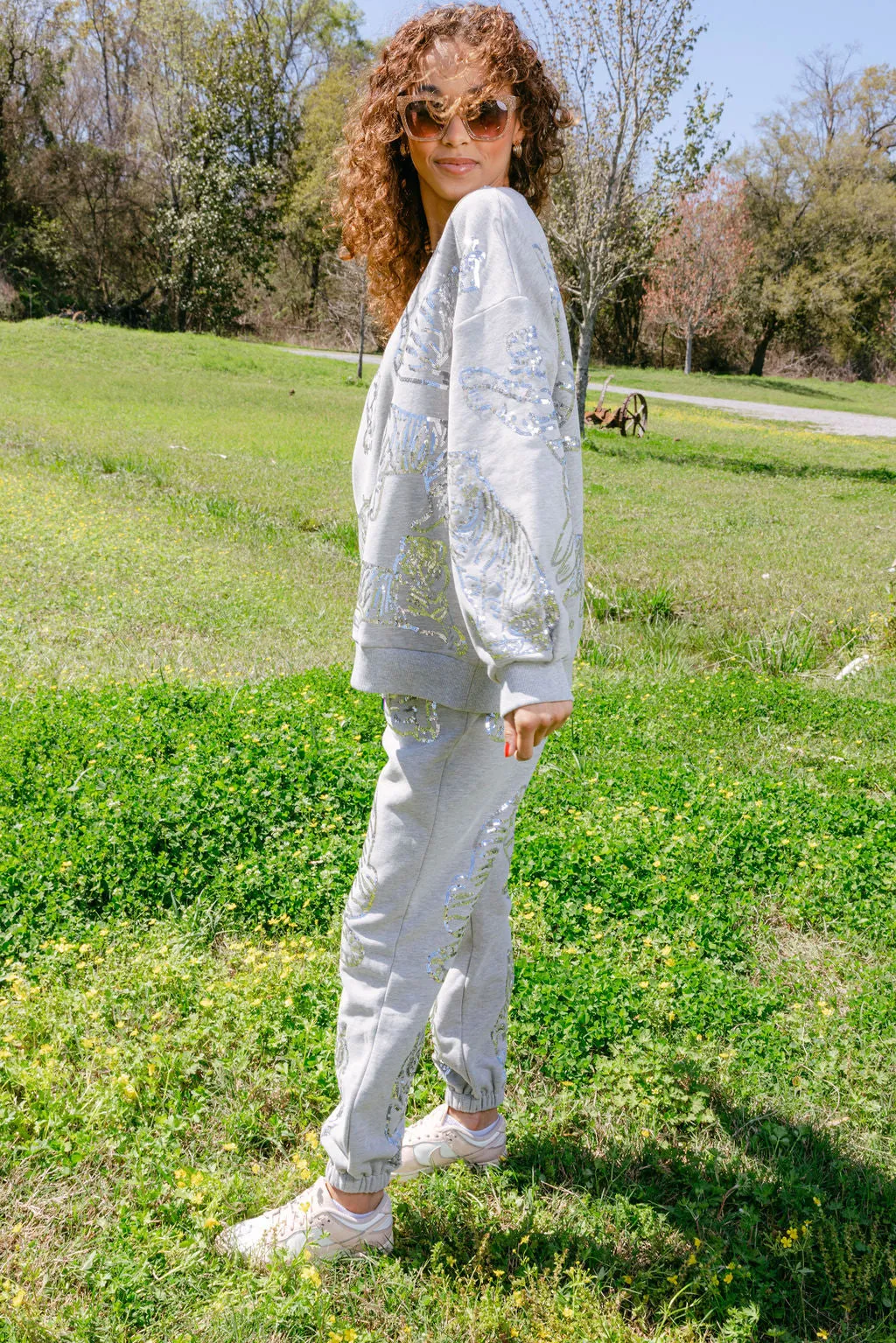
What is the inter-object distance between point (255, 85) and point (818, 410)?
24589mm

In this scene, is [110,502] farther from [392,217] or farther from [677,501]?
[392,217]

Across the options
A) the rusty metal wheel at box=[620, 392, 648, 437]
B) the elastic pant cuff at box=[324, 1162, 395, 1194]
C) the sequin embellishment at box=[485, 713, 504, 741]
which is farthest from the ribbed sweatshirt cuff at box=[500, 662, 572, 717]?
the rusty metal wheel at box=[620, 392, 648, 437]

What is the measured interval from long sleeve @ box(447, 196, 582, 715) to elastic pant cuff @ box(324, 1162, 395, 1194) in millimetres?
A: 1047

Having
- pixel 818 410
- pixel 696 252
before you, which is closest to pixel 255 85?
pixel 696 252

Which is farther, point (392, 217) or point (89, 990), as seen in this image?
point (89, 990)

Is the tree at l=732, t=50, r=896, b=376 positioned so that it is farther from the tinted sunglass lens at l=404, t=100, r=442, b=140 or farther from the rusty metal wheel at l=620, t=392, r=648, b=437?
the tinted sunglass lens at l=404, t=100, r=442, b=140

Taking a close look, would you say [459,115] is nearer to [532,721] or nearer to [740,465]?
[532,721]

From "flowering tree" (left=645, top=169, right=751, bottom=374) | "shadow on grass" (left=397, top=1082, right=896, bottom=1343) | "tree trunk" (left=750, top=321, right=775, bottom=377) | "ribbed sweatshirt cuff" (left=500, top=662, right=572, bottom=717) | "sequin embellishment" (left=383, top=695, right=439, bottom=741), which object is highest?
"flowering tree" (left=645, top=169, right=751, bottom=374)

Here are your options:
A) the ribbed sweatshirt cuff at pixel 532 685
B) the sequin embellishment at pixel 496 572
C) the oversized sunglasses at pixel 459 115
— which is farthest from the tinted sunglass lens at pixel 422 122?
the ribbed sweatshirt cuff at pixel 532 685

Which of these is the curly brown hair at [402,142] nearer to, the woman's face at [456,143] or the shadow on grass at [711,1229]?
the woman's face at [456,143]

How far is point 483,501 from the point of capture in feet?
5.27

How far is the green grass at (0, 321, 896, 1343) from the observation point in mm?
2100

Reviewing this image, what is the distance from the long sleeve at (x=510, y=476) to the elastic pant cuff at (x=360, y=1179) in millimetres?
1047

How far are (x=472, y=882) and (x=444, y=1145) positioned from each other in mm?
799
